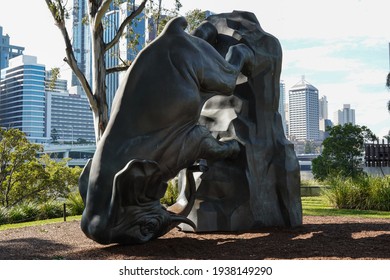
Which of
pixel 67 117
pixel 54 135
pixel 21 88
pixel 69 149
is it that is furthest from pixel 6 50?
pixel 69 149

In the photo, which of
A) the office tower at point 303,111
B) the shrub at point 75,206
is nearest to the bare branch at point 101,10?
the shrub at point 75,206

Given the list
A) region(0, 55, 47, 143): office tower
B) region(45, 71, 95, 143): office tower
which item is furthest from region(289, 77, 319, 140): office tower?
region(0, 55, 47, 143): office tower

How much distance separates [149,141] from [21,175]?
1440 cm

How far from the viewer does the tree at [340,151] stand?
23.4m

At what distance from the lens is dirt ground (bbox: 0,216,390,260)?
584 cm

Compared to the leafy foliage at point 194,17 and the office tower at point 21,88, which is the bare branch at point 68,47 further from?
the office tower at point 21,88

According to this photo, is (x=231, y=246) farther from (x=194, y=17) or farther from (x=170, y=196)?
(x=194, y=17)

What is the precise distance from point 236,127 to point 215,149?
→ 110 cm

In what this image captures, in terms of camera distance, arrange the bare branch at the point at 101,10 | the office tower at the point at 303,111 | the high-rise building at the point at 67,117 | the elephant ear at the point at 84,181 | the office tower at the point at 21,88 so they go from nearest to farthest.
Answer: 1. the elephant ear at the point at 84,181
2. the bare branch at the point at 101,10
3. the office tower at the point at 21,88
4. the high-rise building at the point at 67,117
5. the office tower at the point at 303,111

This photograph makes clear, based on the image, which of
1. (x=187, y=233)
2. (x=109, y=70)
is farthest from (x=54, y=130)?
(x=187, y=233)

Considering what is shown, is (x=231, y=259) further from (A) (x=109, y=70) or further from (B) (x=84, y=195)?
(A) (x=109, y=70)

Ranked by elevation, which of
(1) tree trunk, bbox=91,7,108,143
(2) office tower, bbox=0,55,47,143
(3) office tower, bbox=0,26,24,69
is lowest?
(1) tree trunk, bbox=91,7,108,143

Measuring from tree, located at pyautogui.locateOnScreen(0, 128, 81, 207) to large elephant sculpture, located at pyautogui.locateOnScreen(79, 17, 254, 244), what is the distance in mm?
13871

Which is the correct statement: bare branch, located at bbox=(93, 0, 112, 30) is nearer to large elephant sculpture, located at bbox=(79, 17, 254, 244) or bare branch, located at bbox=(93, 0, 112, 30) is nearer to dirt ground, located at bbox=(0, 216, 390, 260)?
dirt ground, located at bbox=(0, 216, 390, 260)
